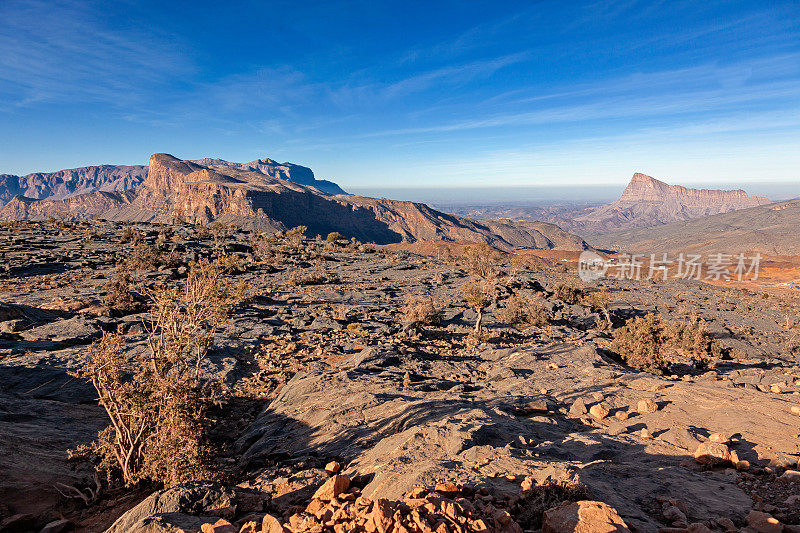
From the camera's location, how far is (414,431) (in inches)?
254

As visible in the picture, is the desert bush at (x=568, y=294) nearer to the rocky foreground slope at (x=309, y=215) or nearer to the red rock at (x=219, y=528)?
the red rock at (x=219, y=528)

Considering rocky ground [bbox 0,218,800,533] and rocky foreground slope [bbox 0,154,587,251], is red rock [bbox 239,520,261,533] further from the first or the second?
rocky foreground slope [bbox 0,154,587,251]

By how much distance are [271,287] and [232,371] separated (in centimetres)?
1567

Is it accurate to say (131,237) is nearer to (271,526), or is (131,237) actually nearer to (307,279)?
(307,279)

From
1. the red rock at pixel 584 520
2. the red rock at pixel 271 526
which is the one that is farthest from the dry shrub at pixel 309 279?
the red rock at pixel 584 520

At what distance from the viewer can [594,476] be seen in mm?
4855

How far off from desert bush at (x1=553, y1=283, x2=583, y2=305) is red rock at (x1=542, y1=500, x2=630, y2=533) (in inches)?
1033

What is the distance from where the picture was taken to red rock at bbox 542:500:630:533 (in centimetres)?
329

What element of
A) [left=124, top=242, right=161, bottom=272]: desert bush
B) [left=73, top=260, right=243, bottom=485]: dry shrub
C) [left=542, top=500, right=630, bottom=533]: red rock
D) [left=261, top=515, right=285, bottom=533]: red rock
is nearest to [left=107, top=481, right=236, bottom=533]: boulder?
[left=261, top=515, right=285, bottom=533]: red rock

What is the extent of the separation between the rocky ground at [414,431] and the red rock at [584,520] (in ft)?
0.15

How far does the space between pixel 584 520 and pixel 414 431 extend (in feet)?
11.3

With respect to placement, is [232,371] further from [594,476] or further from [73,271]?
[73,271]

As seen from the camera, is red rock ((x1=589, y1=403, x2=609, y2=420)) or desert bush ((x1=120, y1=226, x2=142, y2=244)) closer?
red rock ((x1=589, y1=403, x2=609, y2=420))

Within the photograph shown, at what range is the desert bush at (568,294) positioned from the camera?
92.5ft
